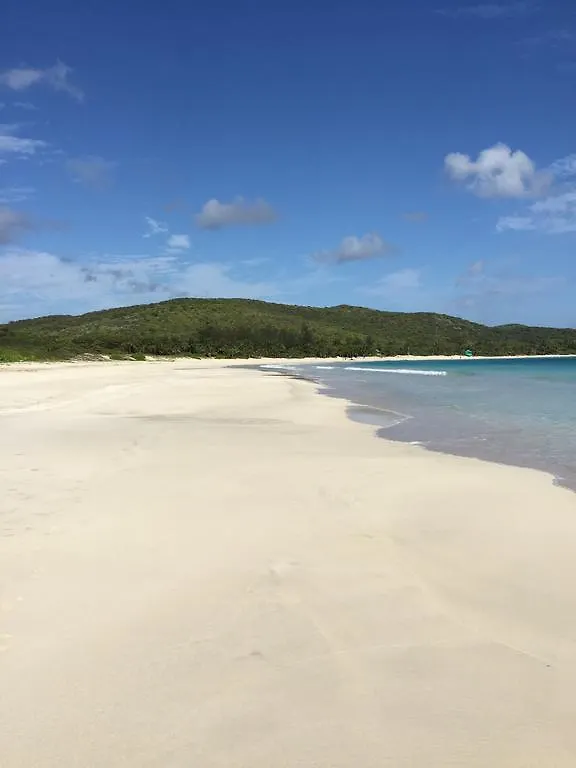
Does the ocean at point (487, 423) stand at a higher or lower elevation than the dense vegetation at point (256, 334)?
lower

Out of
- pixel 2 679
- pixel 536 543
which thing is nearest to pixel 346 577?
pixel 536 543

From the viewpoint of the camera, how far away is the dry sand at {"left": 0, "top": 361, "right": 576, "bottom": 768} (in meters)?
3.01

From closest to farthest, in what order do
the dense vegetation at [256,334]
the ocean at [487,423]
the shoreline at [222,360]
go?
the ocean at [487,423], the shoreline at [222,360], the dense vegetation at [256,334]

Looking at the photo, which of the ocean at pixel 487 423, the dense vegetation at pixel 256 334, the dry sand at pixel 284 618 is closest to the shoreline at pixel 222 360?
the dense vegetation at pixel 256 334

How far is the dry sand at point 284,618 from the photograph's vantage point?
3012 mm

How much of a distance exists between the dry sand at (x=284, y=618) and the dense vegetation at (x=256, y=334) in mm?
47701

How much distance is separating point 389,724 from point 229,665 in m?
1.00

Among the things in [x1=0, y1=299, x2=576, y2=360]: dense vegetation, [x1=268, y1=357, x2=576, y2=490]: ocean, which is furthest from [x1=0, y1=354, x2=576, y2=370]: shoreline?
[x1=268, y1=357, x2=576, y2=490]: ocean

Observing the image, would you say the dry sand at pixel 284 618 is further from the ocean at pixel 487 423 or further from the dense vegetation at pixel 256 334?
the dense vegetation at pixel 256 334

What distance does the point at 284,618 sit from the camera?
169 inches

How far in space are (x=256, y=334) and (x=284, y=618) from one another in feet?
321

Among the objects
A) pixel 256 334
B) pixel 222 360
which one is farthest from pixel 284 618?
pixel 256 334

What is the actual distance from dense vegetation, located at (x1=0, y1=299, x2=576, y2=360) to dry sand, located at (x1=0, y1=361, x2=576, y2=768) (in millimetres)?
47701

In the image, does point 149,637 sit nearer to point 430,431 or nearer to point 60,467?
point 60,467
